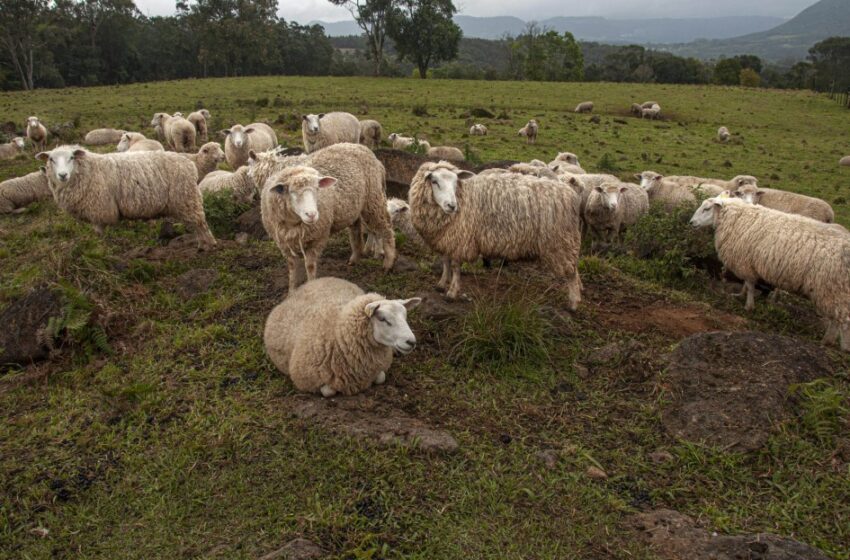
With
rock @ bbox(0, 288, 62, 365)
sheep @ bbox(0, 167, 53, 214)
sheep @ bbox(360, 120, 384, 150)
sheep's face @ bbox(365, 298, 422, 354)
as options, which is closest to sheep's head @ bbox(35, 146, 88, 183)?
rock @ bbox(0, 288, 62, 365)

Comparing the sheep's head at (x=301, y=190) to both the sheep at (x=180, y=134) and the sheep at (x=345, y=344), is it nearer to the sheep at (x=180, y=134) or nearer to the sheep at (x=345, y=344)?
the sheep at (x=345, y=344)

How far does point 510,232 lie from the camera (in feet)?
22.8

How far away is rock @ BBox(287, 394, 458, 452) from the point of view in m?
4.54

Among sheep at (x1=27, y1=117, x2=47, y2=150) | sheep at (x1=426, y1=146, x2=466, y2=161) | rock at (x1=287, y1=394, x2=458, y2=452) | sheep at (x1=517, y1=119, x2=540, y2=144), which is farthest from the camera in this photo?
sheep at (x1=517, y1=119, x2=540, y2=144)

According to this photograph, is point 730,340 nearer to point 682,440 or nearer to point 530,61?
point 682,440

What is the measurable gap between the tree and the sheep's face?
164ft

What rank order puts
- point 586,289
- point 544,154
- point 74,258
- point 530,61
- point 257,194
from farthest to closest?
point 530,61 → point 544,154 → point 257,194 → point 586,289 → point 74,258

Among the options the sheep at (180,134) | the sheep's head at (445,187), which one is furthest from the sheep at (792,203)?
the sheep at (180,134)

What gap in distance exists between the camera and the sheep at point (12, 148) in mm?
16312

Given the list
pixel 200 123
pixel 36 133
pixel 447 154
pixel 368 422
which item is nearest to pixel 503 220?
pixel 368 422

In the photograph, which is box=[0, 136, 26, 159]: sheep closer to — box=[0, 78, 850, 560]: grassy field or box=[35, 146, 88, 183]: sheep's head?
box=[0, 78, 850, 560]: grassy field

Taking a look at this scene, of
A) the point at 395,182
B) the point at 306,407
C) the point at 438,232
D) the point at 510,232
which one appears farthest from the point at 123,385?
the point at 395,182

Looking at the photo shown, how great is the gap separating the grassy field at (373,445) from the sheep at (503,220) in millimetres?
530

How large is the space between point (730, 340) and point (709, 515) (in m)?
2.32
